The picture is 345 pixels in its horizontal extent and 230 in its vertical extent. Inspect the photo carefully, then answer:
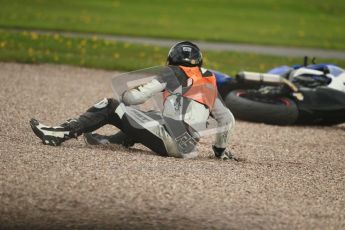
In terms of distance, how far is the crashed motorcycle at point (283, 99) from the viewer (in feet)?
44.1

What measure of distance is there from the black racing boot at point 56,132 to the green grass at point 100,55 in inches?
366

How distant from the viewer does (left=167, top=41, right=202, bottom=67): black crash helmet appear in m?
9.16

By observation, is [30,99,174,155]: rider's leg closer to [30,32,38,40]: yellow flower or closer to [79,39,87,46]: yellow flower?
[79,39,87,46]: yellow flower

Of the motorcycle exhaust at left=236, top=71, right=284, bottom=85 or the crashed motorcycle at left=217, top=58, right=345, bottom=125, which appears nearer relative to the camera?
the crashed motorcycle at left=217, top=58, right=345, bottom=125

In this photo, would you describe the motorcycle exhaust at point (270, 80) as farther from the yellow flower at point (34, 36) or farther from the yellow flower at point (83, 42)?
the yellow flower at point (34, 36)

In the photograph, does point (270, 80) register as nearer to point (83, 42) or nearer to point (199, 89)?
point (199, 89)

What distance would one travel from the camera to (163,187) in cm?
746

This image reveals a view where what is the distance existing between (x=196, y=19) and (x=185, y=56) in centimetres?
2282

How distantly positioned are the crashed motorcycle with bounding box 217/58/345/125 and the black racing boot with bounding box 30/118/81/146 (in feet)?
16.6

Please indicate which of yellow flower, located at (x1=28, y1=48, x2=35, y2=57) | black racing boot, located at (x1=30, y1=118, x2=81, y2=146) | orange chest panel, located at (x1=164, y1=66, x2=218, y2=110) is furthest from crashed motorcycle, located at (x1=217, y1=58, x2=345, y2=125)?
yellow flower, located at (x1=28, y1=48, x2=35, y2=57)

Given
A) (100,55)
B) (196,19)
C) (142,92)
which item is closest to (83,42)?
(100,55)

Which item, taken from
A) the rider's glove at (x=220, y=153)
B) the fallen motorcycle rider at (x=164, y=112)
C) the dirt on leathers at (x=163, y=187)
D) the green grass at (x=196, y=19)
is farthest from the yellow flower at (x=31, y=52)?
the fallen motorcycle rider at (x=164, y=112)

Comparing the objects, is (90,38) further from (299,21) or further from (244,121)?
(299,21)

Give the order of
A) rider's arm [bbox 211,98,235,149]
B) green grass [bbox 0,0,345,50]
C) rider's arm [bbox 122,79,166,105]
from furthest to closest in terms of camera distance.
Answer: green grass [bbox 0,0,345,50] < rider's arm [bbox 211,98,235,149] < rider's arm [bbox 122,79,166,105]
